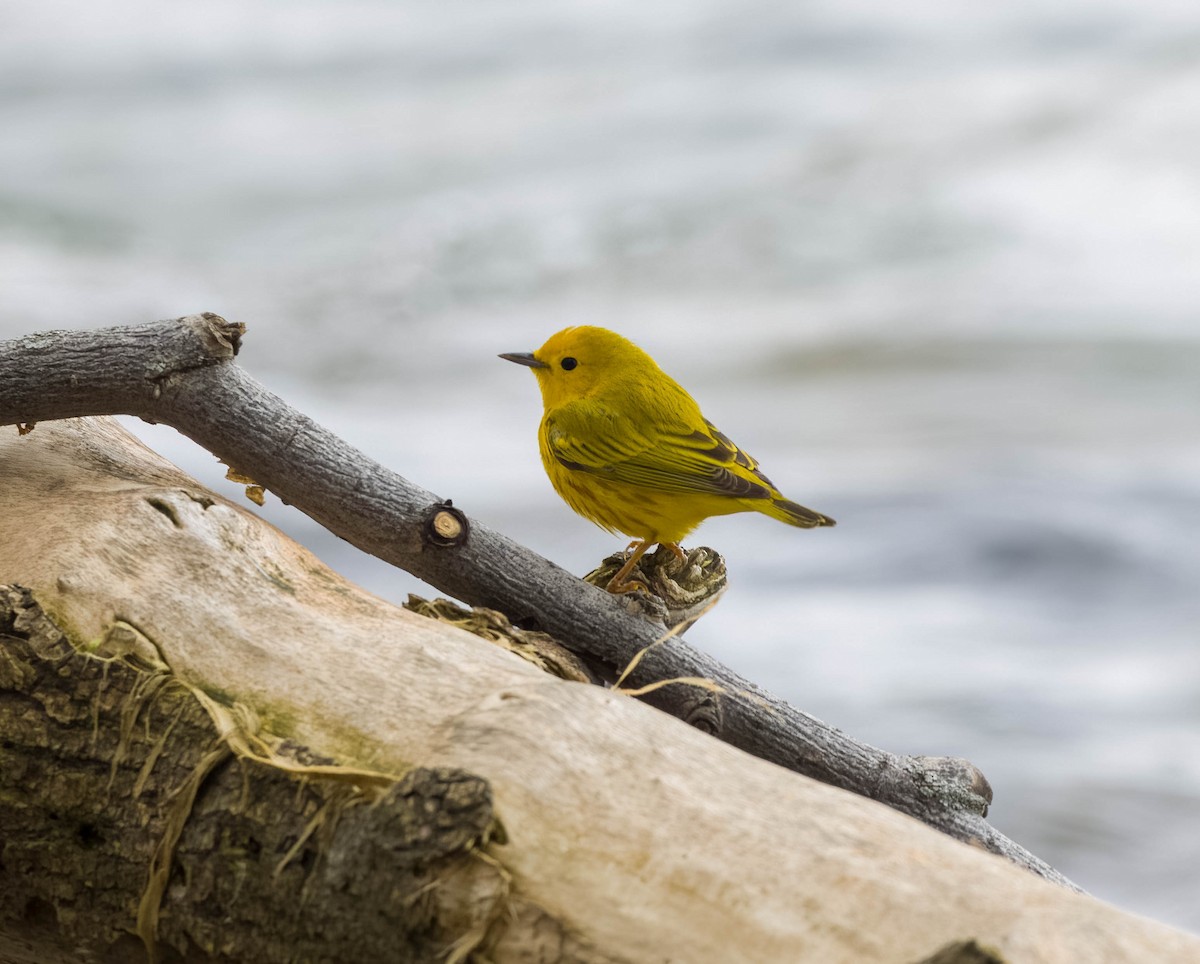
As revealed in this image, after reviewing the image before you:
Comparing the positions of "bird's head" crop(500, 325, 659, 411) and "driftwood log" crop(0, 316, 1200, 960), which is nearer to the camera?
"driftwood log" crop(0, 316, 1200, 960)

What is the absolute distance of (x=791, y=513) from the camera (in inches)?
92.8

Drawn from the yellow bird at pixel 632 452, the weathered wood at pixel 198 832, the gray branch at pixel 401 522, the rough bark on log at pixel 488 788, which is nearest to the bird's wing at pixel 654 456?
the yellow bird at pixel 632 452

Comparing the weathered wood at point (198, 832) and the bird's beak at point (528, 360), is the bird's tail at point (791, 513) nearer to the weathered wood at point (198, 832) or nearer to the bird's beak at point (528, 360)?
the bird's beak at point (528, 360)

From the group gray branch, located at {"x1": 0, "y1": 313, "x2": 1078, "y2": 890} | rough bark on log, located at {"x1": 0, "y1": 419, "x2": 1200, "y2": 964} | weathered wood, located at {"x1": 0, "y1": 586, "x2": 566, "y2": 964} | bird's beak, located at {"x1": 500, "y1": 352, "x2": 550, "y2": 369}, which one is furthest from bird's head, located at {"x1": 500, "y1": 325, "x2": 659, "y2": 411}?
weathered wood, located at {"x1": 0, "y1": 586, "x2": 566, "y2": 964}

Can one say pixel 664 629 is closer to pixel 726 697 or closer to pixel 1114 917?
pixel 726 697

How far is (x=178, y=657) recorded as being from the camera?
161 cm

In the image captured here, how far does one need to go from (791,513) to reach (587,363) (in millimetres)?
554

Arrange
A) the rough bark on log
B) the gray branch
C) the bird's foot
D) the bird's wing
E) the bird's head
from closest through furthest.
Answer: the rough bark on log
the gray branch
the bird's foot
the bird's wing
the bird's head

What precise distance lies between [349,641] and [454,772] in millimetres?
422

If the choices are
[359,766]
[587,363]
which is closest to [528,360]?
[587,363]

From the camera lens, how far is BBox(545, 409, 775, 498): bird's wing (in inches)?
90.2

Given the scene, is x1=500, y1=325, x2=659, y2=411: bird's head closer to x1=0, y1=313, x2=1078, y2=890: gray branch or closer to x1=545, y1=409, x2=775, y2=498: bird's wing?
x1=545, y1=409, x2=775, y2=498: bird's wing

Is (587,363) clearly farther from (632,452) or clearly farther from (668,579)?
(668,579)

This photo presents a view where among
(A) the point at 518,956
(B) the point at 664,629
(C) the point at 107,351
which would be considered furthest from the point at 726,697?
(C) the point at 107,351
